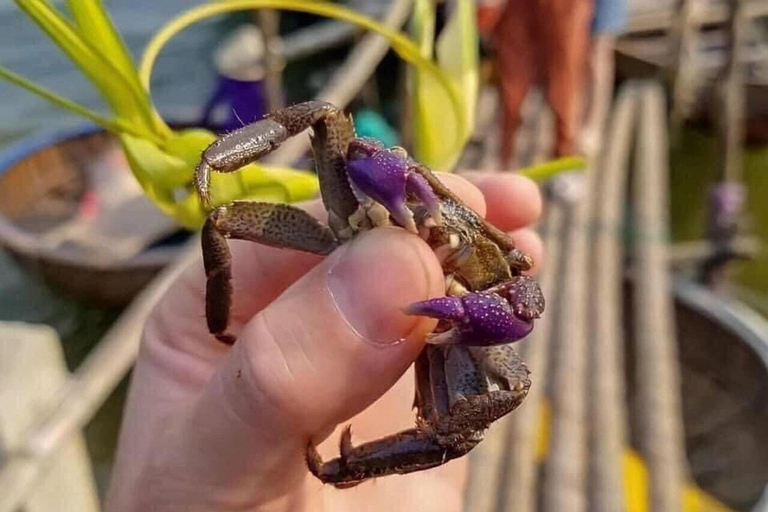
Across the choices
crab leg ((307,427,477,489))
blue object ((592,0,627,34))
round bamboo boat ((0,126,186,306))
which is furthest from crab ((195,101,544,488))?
blue object ((592,0,627,34))

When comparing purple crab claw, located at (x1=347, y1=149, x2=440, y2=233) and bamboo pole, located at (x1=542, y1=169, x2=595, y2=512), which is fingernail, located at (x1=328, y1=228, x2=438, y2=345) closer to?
purple crab claw, located at (x1=347, y1=149, x2=440, y2=233)

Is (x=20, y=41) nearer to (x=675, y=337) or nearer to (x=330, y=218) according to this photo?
(x=675, y=337)

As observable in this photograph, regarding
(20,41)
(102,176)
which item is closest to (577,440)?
(102,176)

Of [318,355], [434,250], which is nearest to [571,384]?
[434,250]

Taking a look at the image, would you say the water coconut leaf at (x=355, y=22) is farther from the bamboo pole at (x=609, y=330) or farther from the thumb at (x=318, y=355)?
the bamboo pole at (x=609, y=330)

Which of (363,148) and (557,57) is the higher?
(363,148)

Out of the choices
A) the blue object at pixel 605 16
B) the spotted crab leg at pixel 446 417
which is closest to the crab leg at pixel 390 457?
the spotted crab leg at pixel 446 417

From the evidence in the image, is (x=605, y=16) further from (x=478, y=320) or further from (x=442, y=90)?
(x=478, y=320)
